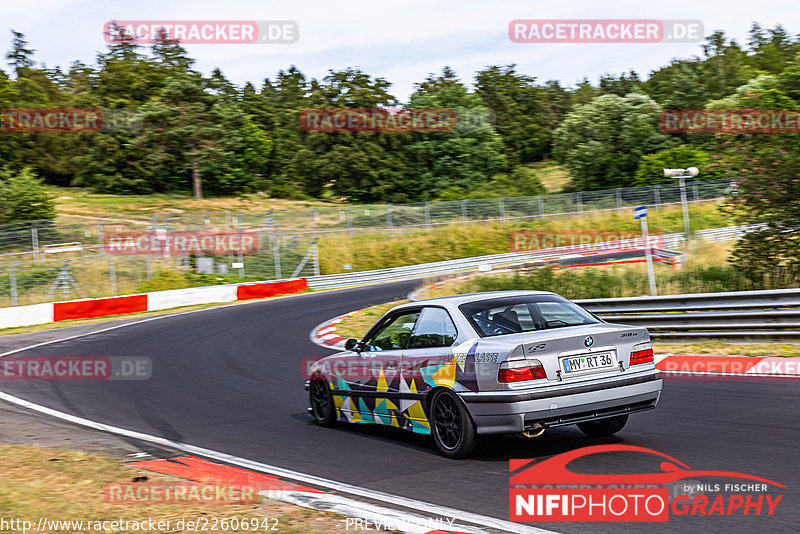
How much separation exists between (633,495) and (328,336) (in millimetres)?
13159

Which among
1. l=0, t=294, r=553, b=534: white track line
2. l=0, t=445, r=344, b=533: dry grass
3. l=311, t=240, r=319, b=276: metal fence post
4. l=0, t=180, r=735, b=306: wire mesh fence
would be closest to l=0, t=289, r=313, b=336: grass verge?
l=0, t=180, r=735, b=306: wire mesh fence

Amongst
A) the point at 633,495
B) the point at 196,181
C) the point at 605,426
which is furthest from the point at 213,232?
the point at 196,181

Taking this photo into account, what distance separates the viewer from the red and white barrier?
24719 millimetres

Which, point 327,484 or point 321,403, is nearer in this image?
point 327,484

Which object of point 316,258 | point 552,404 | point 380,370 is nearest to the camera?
point 552,404

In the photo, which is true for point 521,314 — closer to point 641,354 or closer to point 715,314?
point 641,354

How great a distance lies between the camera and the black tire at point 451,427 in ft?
20.5

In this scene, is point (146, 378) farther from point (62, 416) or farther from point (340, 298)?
point (340, 298)

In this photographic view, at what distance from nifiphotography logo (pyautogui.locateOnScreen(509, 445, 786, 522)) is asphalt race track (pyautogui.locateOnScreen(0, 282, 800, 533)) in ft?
0.37

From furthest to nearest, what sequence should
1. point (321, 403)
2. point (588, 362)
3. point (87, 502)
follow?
point (321, 403)
point (588, 362)
point (87, 502)

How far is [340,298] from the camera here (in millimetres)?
27484

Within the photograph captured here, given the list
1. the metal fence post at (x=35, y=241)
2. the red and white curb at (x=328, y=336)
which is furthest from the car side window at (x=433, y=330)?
the metal fence post at (x=35, y=241)

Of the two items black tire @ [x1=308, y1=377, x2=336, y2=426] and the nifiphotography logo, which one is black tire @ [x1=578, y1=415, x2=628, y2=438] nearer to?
the nifiphotography logo

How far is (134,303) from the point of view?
27.5 metres
